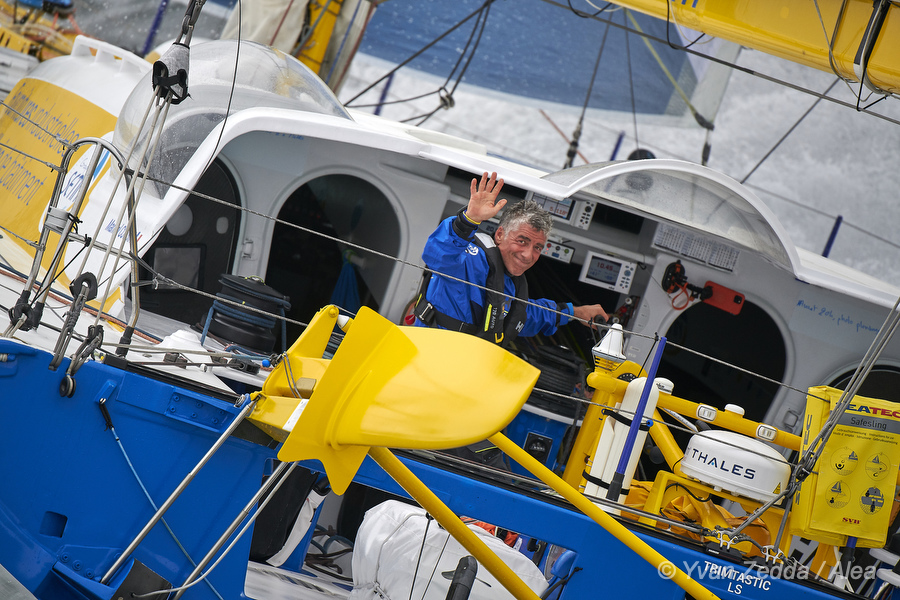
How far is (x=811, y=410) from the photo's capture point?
11.3 feet

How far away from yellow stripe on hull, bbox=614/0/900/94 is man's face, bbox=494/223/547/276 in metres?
2.28

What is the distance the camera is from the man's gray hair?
368 centimetres

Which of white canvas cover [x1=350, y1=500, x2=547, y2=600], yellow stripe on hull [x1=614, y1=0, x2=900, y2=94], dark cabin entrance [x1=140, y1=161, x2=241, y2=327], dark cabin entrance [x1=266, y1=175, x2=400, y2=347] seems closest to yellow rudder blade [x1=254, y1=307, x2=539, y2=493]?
white canvas cover [x1=350, y1=500, x2=547, y2=600]

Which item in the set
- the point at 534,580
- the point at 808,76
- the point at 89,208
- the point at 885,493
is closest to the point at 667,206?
the point at 885,493

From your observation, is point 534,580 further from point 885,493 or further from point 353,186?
point 353,186

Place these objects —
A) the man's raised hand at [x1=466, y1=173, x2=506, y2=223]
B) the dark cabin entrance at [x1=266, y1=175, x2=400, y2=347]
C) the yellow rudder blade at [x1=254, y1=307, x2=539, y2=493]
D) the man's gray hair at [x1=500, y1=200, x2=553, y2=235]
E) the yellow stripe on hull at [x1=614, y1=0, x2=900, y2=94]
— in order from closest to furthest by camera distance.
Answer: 1. the yellow rudder blade at [x1=254, y1=307, x2=539, y2=493]
2. the man's raised hand at [x1=466, y1=173, x2=506, y2=223]
3. the man's gray hair at [x1=500, y1=200, x2=553, y2=235]
4. the yellow stripe on hull at [x1=614, y1=0, x2=900, y2=94]
5. the dark cabin entrance at [x1=266, y1=175, x2=400, y2=347]

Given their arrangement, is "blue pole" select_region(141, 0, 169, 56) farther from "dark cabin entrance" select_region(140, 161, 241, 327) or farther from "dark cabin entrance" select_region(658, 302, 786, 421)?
"dark cabin entrance" select_region(658, 302, 786, 421)

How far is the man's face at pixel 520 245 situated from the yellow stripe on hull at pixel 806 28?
2.28 metres

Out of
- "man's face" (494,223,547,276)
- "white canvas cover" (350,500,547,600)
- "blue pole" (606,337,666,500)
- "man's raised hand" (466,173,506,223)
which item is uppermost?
"man's raised hand" (466,173,506,223)

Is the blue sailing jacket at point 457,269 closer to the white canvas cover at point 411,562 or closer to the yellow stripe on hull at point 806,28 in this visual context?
the white canvas cover at point 411,562

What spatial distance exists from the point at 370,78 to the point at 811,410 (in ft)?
61.6

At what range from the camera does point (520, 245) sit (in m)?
3.71

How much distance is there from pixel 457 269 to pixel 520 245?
0.41 metres

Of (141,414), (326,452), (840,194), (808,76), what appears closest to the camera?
(326,452)
